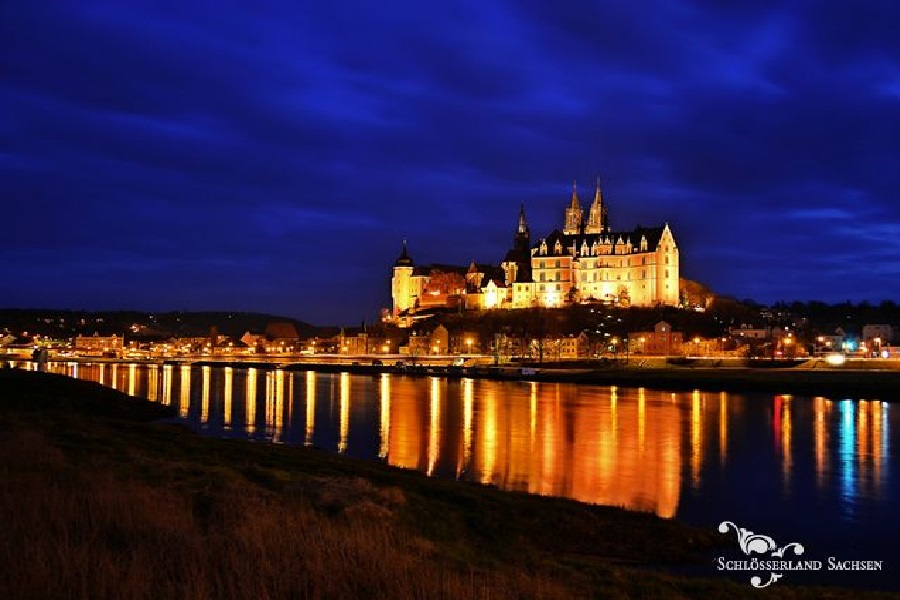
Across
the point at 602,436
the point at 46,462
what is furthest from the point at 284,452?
the point at 602,436

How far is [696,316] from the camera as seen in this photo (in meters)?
147

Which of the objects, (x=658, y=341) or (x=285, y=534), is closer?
(x=285, y=534)

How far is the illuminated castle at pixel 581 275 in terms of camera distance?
157m

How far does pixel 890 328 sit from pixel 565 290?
6351 centimetres

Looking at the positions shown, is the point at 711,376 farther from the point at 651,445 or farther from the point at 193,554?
the point at 193,554

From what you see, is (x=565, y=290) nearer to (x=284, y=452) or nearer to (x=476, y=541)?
(x=284, y=452)

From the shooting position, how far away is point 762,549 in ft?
64.1

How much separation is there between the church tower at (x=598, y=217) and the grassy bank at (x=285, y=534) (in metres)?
175

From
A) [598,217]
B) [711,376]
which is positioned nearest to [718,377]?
[711,376]

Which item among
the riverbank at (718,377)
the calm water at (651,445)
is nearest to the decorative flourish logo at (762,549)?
the calm water at (651,445)

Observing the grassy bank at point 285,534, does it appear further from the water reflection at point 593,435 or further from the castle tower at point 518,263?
the castle tower at point 518,263

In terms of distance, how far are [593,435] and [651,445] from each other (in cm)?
433

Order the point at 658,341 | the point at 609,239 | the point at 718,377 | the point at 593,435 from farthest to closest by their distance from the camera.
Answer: the point at 609,239, the point at 658,341, the point at 718,377, the point at 593,435

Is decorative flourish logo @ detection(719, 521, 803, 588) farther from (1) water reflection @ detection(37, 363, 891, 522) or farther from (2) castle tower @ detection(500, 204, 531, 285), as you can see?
(2) castle tower @ detection(500, 204, 531, 285)
